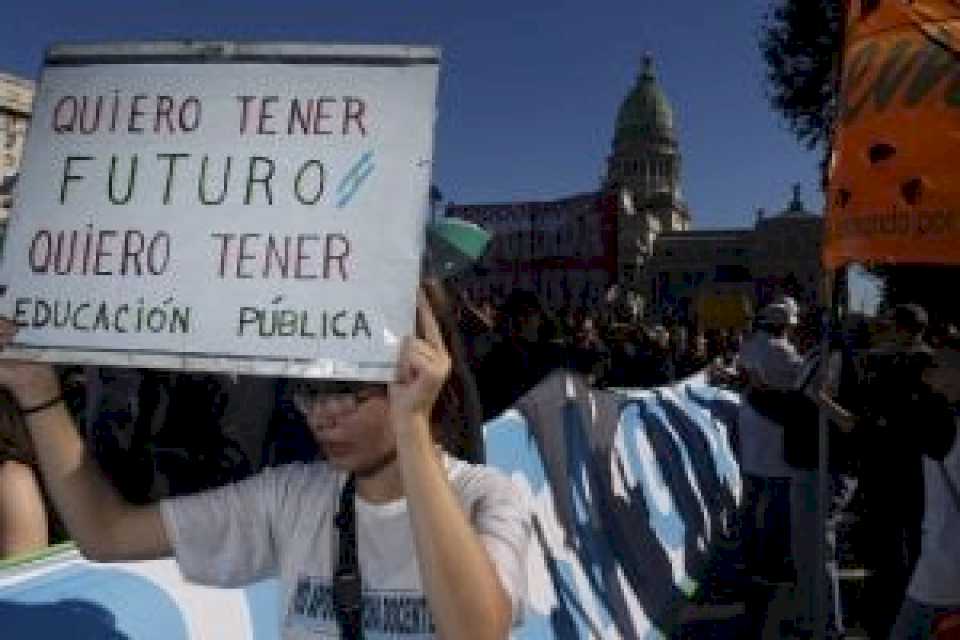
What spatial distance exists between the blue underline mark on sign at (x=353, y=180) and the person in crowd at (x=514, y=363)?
5778mm

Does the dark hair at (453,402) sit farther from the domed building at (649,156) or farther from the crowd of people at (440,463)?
the domed building at (649,156)

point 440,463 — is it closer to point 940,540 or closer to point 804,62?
point 940,540

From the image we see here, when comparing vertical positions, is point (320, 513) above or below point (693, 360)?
below

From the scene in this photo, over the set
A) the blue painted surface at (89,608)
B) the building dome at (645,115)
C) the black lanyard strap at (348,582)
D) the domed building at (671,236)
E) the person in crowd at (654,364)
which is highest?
the building dome at (645,115)

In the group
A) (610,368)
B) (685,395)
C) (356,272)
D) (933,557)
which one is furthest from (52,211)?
(610,368)

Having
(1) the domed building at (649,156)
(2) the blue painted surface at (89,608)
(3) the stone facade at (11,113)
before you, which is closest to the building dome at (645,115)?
(1) the domed building at (649,156)

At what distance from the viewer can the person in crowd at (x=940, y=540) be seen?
3.99 metres

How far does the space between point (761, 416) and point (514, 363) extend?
61.2 inches

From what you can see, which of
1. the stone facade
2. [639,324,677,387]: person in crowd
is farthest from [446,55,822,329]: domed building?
[639,324,677,387]: person in crowd

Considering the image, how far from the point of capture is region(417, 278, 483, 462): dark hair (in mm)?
2090

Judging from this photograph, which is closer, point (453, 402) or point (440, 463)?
point (440, 463)

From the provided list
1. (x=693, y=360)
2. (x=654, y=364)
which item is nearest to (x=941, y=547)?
(x=654, y=364)

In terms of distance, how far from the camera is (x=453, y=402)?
2.28 metres

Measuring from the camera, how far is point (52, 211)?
1991 mm
